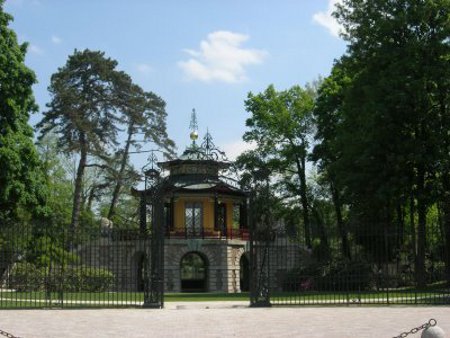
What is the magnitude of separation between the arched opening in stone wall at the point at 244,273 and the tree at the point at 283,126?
5.01 meters

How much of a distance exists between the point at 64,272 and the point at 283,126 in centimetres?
2332

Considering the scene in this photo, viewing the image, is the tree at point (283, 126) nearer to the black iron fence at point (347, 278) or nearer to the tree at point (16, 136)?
the black iron fence at point (347, 278)

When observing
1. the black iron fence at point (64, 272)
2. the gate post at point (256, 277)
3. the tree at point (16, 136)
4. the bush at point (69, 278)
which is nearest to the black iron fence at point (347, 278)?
the gate post at point (256, 277)

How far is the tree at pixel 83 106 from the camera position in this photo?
145 feet

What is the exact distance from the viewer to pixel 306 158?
4566 centimetres

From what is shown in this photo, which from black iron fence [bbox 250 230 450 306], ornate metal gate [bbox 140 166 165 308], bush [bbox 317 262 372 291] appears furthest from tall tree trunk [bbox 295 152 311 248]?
ornate metal gate [bbox 140 166 165 308]

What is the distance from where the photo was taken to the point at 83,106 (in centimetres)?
4506

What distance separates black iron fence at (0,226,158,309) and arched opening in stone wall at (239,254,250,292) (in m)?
8.72

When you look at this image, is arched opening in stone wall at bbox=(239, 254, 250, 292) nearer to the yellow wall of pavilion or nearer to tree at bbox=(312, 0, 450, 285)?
the yellow wall of pavilion

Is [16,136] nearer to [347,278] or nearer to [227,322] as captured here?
[347,278]

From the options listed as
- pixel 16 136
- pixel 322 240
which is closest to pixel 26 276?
pixel 16 136

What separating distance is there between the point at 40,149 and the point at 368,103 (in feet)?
110

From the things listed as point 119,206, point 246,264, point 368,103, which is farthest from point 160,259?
point 119,206

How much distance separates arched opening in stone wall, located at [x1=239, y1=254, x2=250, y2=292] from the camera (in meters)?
44.9
